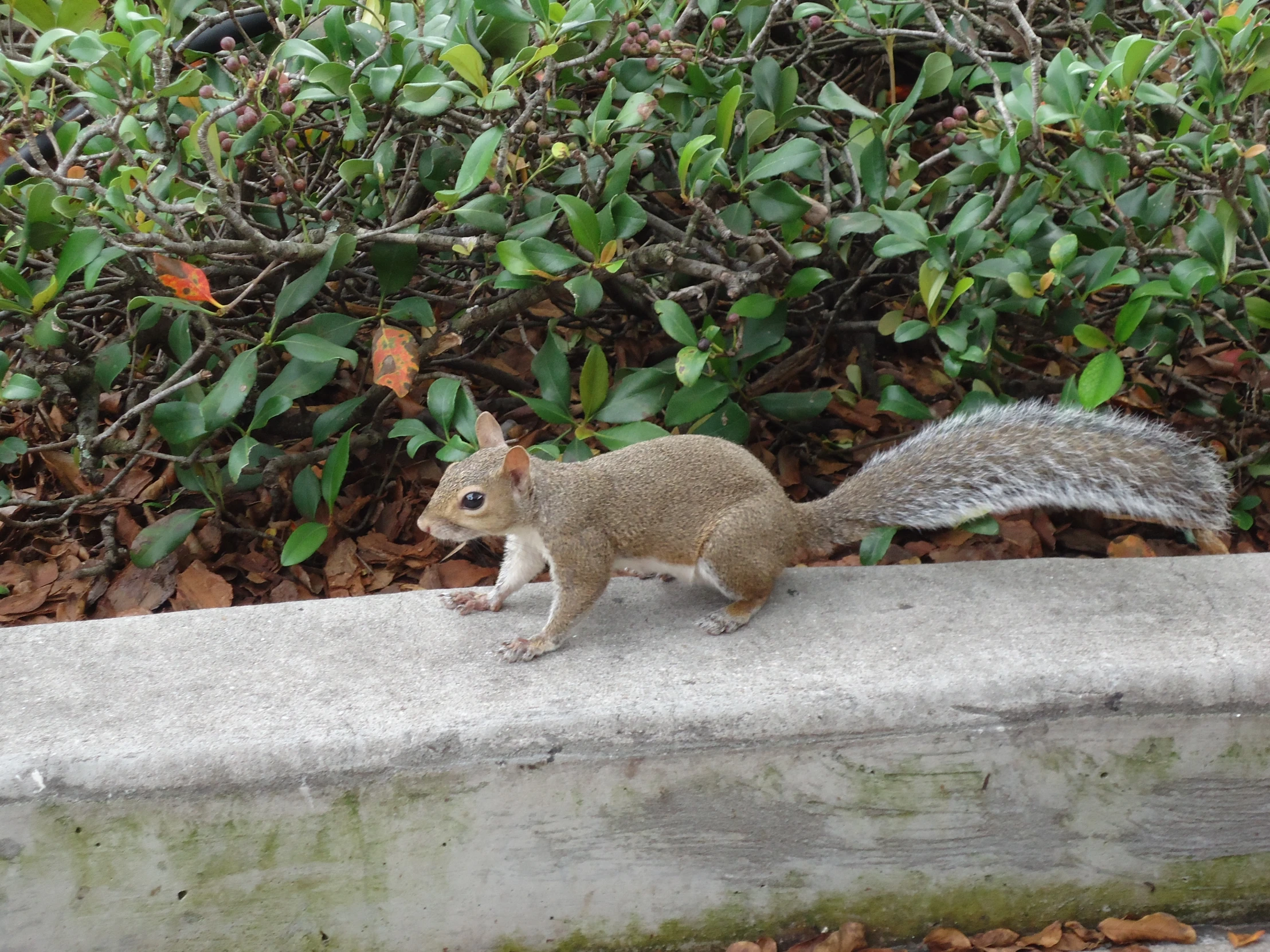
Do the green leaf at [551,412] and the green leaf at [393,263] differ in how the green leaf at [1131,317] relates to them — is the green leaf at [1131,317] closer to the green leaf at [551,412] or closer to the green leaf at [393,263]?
the green leaf at [551,412]

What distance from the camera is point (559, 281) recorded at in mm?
2293

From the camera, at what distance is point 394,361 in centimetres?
217

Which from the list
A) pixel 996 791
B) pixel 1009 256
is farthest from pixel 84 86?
pixel 996 791

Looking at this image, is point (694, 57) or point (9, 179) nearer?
point (694, 57)

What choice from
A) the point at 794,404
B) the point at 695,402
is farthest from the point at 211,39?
the point at 794,404

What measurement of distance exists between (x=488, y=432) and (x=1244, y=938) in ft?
5.12

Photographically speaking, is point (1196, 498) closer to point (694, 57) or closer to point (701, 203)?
point (701, 203)

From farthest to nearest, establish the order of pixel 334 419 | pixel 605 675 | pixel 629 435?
pixel 334 419
pixel 629 435
pixel 605 675

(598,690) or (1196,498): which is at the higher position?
(1196,498)

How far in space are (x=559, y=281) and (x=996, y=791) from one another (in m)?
1.29

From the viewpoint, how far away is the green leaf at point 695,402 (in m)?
2.33

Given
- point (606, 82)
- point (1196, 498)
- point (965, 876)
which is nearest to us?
point (965, 876)

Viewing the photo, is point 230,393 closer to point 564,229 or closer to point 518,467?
point 518,467

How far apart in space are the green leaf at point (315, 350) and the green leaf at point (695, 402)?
0.66 meters
